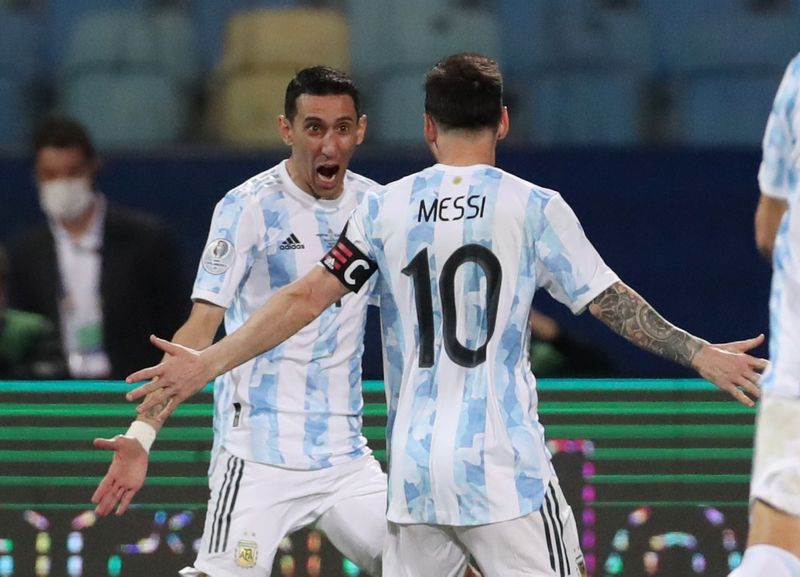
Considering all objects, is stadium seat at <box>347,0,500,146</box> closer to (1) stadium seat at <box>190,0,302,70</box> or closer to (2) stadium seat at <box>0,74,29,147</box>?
(1) stadium seat at <box>190,0,302,70</box>

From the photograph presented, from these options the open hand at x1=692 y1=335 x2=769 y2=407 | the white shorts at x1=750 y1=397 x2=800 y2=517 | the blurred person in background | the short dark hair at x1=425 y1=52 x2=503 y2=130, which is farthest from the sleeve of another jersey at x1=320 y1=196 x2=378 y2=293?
the blurred person in background

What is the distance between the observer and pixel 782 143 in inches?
128

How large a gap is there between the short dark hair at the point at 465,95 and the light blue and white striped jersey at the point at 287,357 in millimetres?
1161

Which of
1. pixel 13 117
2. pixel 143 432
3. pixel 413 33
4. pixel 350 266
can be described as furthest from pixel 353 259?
pixel 13 117

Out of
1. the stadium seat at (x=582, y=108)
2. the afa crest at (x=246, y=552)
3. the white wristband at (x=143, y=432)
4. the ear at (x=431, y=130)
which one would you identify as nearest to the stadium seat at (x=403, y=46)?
the stadium seat at (x=582, y=108)

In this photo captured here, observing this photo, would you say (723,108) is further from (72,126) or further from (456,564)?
(456,564)

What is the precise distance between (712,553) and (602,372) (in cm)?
78

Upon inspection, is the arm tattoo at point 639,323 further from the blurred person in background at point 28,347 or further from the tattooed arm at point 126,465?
the blurred person in background at point 28,347

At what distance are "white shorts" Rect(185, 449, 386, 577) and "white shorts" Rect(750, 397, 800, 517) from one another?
192cm

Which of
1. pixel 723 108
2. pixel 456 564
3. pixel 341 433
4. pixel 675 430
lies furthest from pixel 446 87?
pixel 723 108

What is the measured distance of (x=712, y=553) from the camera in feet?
20.0

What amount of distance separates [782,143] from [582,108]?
3622mm

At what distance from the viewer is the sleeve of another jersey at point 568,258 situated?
12.7 feet

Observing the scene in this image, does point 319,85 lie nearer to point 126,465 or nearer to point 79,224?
point 126,465
